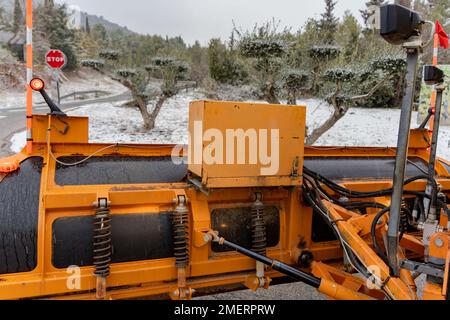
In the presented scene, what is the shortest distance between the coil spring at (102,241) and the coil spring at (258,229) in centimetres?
86

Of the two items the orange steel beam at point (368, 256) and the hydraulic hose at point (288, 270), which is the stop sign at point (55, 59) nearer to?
the hydraulic hose at point (288, 270)

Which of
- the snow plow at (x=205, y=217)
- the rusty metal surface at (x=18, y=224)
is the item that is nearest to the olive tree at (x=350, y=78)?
the snow plow at (x=205, y=217)

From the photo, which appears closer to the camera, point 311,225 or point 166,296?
point 166,296

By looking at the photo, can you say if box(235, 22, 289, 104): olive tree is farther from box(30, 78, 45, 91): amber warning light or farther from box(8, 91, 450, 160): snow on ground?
box(30, 78, 45, 91): amber warning light

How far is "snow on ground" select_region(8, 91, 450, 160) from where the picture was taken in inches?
460

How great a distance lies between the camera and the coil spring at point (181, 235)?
218cm

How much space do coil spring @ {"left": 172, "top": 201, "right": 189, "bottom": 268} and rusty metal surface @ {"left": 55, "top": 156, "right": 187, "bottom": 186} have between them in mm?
314

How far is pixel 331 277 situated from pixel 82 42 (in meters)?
35.1

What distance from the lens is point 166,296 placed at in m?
2.27

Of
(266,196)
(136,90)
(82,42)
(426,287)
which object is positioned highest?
(82,42)

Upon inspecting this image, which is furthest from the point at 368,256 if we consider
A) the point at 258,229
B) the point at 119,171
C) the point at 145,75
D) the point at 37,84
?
the point at 145,75

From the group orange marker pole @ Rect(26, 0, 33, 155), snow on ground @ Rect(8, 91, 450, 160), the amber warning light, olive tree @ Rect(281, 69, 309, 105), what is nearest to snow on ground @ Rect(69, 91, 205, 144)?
snow on ground @ Rect(8, 91, 450, 160)

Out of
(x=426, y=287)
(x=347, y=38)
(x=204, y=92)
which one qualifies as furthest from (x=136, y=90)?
(x=426, y=287)
